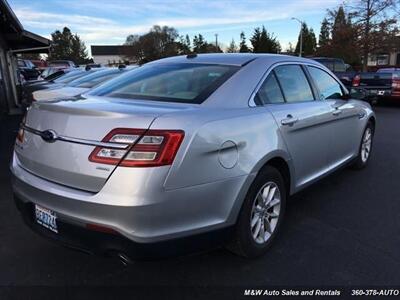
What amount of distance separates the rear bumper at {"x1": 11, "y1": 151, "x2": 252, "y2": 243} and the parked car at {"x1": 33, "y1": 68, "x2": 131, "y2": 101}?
4591 mm

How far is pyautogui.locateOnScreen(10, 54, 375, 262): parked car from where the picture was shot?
2.53 meters

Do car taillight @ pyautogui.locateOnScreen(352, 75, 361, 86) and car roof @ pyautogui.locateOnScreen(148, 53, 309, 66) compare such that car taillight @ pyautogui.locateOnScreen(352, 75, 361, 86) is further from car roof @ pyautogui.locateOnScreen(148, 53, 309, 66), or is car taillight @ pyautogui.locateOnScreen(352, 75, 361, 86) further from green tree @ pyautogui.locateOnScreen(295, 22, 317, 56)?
green tree @ pyautogui.locateOnScreen(295, 22, 317, 56)

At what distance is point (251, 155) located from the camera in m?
3.06

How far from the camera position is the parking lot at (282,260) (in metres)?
3.08

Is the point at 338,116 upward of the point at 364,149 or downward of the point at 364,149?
upward

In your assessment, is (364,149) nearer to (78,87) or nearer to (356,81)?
(78,87)

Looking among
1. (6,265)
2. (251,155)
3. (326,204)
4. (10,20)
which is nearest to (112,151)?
(251,155)

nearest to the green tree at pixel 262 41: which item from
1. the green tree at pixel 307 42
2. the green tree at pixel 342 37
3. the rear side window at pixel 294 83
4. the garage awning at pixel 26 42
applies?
the green tree at pixel 307 42

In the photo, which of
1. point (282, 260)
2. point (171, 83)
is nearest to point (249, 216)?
point (282, 260)

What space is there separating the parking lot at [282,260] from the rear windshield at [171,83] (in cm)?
130

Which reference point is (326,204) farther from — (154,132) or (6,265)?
(6,265)

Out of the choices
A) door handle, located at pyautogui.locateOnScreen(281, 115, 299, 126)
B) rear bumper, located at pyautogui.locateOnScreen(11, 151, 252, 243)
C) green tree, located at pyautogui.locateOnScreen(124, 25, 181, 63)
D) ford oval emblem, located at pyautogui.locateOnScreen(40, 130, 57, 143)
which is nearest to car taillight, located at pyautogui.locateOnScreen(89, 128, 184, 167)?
rear bumper, located at pyautogui.locateOnScreen(11, 151, 252, 243)

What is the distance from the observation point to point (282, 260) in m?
3.36

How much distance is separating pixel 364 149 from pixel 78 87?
525 cm
